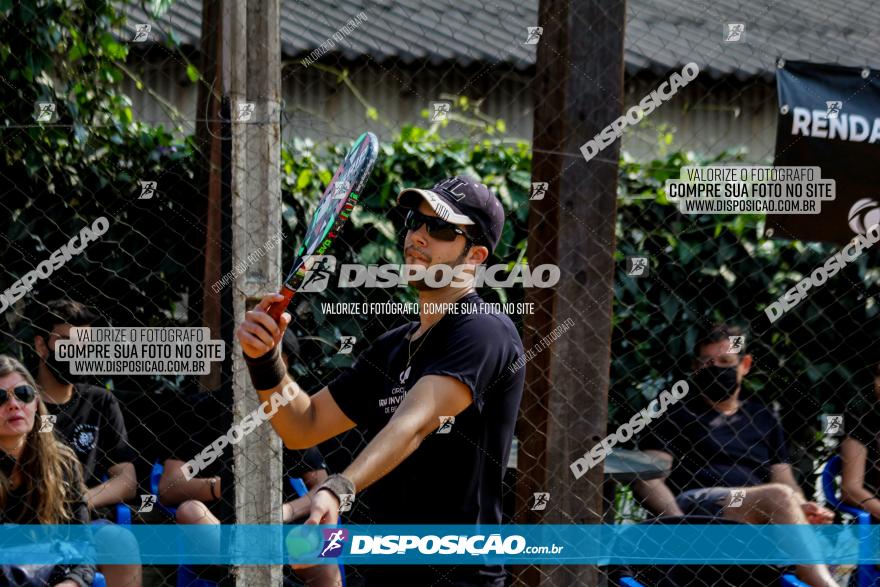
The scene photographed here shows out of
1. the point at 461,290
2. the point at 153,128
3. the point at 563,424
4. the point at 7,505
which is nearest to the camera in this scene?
→ the point at 461,290

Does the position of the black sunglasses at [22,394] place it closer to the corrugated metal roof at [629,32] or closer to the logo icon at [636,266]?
the logo icon at [636,266]

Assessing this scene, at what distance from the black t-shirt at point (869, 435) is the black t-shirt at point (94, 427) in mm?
3080

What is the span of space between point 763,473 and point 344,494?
2999 millimetres

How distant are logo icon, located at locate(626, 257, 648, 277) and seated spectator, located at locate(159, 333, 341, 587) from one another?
1.64 m

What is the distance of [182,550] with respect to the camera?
163 inches

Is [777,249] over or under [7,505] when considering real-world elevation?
over

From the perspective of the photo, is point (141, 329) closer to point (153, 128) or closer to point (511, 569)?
point (153, 128)

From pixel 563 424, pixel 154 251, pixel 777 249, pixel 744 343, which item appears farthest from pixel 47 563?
pixel 777 249

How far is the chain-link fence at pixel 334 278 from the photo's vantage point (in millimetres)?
3707

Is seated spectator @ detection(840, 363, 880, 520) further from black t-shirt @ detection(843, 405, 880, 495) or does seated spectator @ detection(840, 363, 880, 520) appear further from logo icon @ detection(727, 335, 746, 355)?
logo icon @ detection(727, 335, 746, 355)

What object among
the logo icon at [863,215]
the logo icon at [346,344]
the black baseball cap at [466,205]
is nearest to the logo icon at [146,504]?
the logo icon at [346,344]

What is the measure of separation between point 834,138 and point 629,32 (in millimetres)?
4664

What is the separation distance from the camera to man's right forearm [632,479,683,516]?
181 inches

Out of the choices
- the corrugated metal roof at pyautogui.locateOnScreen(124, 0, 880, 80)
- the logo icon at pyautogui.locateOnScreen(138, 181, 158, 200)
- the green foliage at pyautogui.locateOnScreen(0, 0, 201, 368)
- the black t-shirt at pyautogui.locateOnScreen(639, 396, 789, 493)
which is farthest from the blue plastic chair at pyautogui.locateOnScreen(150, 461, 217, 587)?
the corrugated metal roof at pyautogui.locateOnScreen(124, 0, 880, 80)
